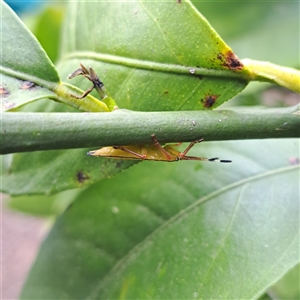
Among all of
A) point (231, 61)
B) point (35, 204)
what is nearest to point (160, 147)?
point (231, 61)

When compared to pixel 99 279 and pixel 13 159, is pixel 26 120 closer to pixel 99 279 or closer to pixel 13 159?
pixel 13 159

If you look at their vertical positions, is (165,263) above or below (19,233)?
above

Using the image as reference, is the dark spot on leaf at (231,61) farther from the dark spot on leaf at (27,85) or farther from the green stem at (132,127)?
the dark spot on leaf at (27,85)

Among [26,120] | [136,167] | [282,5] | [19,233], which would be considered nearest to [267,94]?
[282,5]

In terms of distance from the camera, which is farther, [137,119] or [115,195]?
[115,195]

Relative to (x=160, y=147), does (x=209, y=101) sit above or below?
above

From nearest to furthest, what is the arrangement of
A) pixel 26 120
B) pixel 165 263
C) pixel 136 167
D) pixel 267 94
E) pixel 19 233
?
pixel 26 120
pixel 165 263
pixel 136 167
pixel 267 94
pixel 19 233

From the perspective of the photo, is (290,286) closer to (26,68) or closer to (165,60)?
(165,60)
